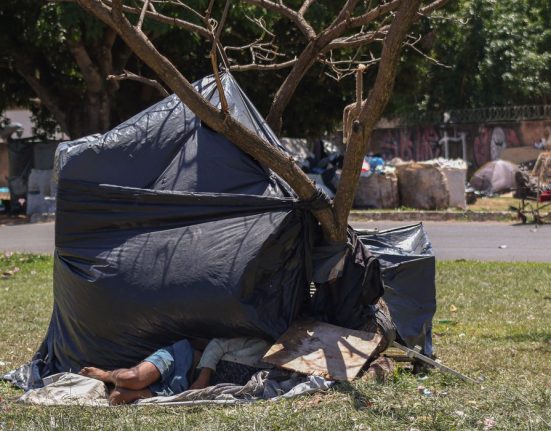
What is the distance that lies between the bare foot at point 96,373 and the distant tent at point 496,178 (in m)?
20.9

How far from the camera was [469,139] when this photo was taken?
29.7m

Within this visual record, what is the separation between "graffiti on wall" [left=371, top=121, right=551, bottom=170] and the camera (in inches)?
1137

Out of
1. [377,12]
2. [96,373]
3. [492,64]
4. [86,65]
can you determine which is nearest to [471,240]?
[377,12]

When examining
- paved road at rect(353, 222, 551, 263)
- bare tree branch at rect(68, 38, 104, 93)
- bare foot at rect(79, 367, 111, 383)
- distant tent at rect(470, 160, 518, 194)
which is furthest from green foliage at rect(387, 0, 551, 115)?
bare foot at rect(79, 367, 111, 383)

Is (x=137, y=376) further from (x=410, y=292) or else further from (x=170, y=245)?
(x=410, y=292)

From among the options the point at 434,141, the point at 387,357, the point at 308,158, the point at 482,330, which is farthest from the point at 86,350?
the point at 434,141

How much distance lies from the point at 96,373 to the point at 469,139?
25305 millimetres

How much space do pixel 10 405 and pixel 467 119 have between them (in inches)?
1039

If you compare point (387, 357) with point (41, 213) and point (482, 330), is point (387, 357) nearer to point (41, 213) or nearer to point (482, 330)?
point (482, 330)

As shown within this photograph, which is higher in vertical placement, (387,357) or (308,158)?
(308,158)

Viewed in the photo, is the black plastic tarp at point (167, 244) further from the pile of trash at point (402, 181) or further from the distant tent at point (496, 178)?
the distant tent at point (496, 178)

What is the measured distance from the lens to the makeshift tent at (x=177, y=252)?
5617 millimetres

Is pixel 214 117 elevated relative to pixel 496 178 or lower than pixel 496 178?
elevated

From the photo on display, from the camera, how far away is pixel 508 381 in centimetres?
575
